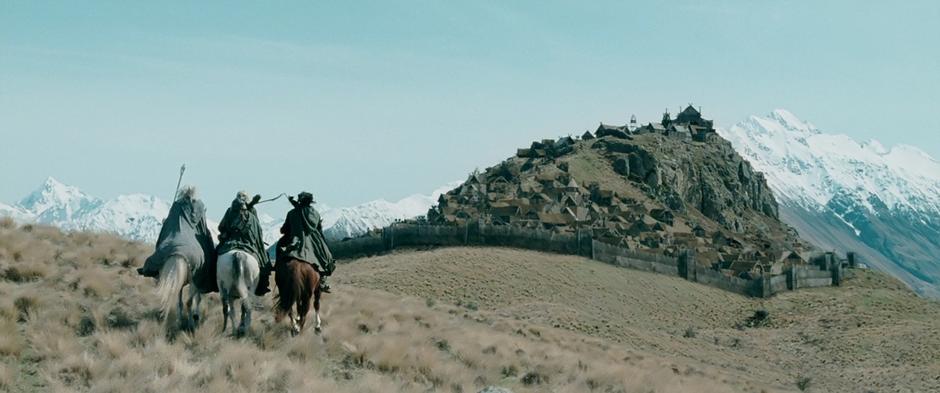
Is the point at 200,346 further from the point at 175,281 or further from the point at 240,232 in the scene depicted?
the point at 240,232

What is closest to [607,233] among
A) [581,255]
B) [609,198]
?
[581,255]

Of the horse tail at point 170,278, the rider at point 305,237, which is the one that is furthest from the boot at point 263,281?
the horse tail at point 170,278

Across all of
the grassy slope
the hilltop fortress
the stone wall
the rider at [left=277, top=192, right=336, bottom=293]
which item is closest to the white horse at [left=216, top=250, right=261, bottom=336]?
the rider at [left=277, top=192, right=336, bottom=293]

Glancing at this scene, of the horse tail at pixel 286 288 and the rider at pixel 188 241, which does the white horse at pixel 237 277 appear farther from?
the horse tail at pixel 286 288

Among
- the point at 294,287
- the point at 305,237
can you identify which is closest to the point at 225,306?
the point at 294,287

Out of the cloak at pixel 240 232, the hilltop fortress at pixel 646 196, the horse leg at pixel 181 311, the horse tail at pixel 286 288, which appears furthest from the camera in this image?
the hilltop fortress at pixel 646 196

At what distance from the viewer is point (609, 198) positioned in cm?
11138

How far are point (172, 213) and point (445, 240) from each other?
5986cm

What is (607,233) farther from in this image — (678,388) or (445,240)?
(678,388)

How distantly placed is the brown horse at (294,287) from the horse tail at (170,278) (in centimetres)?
183

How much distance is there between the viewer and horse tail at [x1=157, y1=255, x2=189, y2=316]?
17.0 metres

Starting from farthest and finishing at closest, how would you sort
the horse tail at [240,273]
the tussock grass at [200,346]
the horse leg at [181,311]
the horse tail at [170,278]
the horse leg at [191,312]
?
the horse leg at [181,311]
the horse leg at [191,312]
the horse tail at [240,273]
the horse tail at [170,278]
the tussock grass at [200,346]

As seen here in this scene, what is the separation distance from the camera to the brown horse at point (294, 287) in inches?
718

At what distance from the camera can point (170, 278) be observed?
56.0 ft
